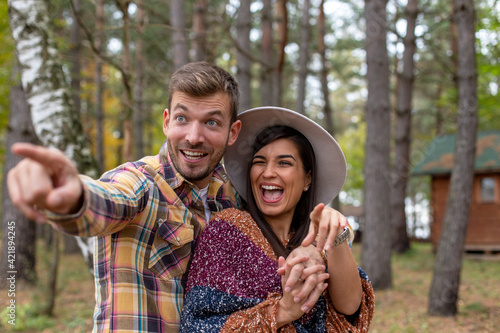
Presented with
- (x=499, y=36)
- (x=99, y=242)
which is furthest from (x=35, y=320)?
(x=499, y=36)

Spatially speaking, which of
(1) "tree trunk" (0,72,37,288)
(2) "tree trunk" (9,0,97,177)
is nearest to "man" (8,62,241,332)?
(2) "tree trunk" (9,0,97,177)

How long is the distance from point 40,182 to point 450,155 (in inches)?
720

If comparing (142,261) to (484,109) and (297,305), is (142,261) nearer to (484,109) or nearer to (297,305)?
(297,305)

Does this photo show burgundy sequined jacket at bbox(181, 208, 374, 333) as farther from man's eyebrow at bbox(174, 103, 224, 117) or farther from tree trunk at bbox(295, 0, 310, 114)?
tree trunk at bbox(295, 0, 310, 114)

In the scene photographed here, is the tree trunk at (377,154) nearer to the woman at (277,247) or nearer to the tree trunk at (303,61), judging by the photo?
the tree trunk at (303,61)

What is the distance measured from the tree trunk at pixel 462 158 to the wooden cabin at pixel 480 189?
9.70 m

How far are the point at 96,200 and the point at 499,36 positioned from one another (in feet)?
43.9

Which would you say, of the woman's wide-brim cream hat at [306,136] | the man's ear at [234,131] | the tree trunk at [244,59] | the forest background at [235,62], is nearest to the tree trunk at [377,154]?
the forest background at [235,62]

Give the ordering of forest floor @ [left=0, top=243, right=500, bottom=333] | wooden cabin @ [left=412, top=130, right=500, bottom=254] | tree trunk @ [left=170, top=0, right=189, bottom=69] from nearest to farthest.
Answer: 1. forest floor @ [left=0, top=243, right=500, bottom=333]
2. tree trunk @ [left=170, top=0, right=189, bottom=69]
3. wooden cabin @ [left=412, top=130, right=500, bottom=254]

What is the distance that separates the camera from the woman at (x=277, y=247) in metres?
2.09

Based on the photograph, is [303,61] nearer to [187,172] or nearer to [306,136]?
[306,136]

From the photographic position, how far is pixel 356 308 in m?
2.30

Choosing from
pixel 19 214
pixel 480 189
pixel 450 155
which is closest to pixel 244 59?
pixel 19 214

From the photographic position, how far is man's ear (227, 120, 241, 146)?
2628 millimetres
